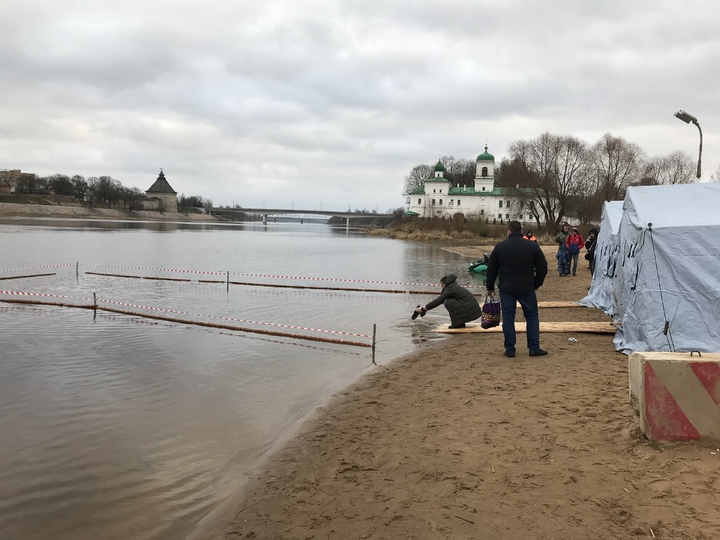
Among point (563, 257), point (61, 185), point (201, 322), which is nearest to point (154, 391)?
point (201, 322)

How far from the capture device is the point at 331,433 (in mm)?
6285

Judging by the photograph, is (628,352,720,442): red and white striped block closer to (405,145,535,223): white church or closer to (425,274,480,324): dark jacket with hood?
(425,274,480,324): dark jacket with hood

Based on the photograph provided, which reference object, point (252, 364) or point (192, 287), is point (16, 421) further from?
point (192, 287)

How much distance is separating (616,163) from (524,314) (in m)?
72.1

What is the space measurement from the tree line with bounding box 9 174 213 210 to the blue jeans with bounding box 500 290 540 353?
148 meters

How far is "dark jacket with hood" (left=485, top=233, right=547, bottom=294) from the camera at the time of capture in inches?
316

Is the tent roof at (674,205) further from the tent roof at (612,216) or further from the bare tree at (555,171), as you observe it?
the bare tree at (555,171)

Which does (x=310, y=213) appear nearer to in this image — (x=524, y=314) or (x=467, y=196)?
(x=467, y=196)

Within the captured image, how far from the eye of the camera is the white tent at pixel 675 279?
299 inches

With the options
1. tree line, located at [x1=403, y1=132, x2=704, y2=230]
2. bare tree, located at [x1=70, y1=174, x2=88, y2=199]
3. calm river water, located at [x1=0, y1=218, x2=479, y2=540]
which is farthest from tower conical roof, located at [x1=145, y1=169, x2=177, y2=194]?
calm river water, located at [x1=0, y1=218, x2=479, y2=540]

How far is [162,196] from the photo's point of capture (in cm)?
17212

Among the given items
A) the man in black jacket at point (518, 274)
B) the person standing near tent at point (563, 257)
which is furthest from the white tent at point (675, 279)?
the person standing near tent at point (563, 257)

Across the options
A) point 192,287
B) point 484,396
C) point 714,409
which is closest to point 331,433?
point 484,396

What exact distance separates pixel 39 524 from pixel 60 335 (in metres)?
8.11
